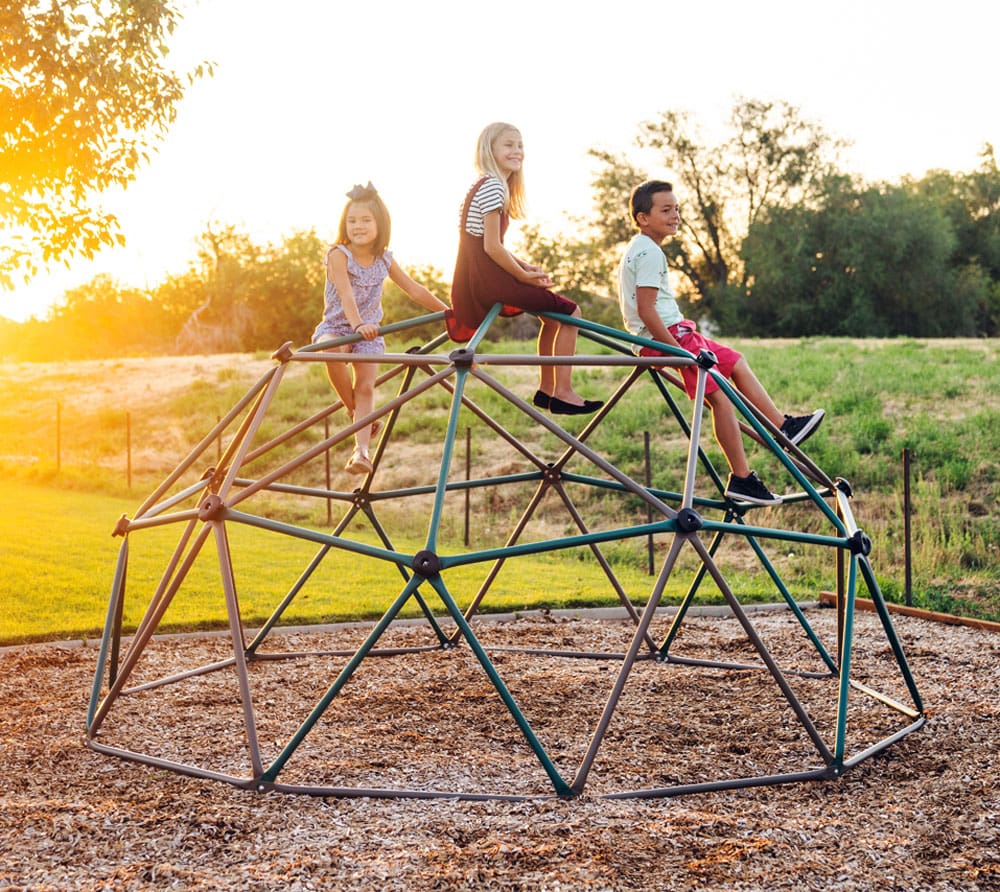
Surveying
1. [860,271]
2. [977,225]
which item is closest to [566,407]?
[860,271]

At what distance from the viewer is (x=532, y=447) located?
19.5 meters

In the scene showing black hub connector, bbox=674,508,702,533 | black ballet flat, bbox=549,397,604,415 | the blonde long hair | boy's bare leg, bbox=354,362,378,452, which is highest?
the blonde long hair

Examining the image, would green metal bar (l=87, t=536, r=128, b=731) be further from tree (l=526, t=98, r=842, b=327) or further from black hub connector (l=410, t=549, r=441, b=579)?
tree (l=526, t=98, r=842, b=327)

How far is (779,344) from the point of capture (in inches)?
1055

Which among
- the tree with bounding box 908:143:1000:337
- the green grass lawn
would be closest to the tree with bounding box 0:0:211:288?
the green grass lawn

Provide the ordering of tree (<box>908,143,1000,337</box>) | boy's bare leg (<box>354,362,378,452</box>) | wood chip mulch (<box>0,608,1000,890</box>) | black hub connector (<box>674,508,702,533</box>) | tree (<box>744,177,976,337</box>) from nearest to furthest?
1. wood chip mulch (<box>0,608,1000,890</box>)
2. black hub connector (<box>674,508,702,533</box>)
3. boy's bare leg (<box>354,362,378,452</box>)
4. tree (<box>744,177,976,337</box>)
5. tree (<box>908,143,1000,337</box>)

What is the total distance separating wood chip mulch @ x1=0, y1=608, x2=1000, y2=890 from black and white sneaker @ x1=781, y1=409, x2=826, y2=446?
4.92 ft

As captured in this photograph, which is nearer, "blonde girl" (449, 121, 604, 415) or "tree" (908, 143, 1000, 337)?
"blonde girl" (449, 121, 604, 415)

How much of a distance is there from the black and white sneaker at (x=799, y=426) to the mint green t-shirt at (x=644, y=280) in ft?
2.77

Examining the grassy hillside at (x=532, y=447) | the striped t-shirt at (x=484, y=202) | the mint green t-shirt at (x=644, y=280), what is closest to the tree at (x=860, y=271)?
the grassy hillside at (x=532, y=447)

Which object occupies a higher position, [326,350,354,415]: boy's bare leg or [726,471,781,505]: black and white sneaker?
[326,350,354,415]: boy's bare leg

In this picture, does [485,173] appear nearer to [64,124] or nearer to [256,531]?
[64,124]

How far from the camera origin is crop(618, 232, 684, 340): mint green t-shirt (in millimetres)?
5809

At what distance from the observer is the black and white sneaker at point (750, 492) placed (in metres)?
5.80
